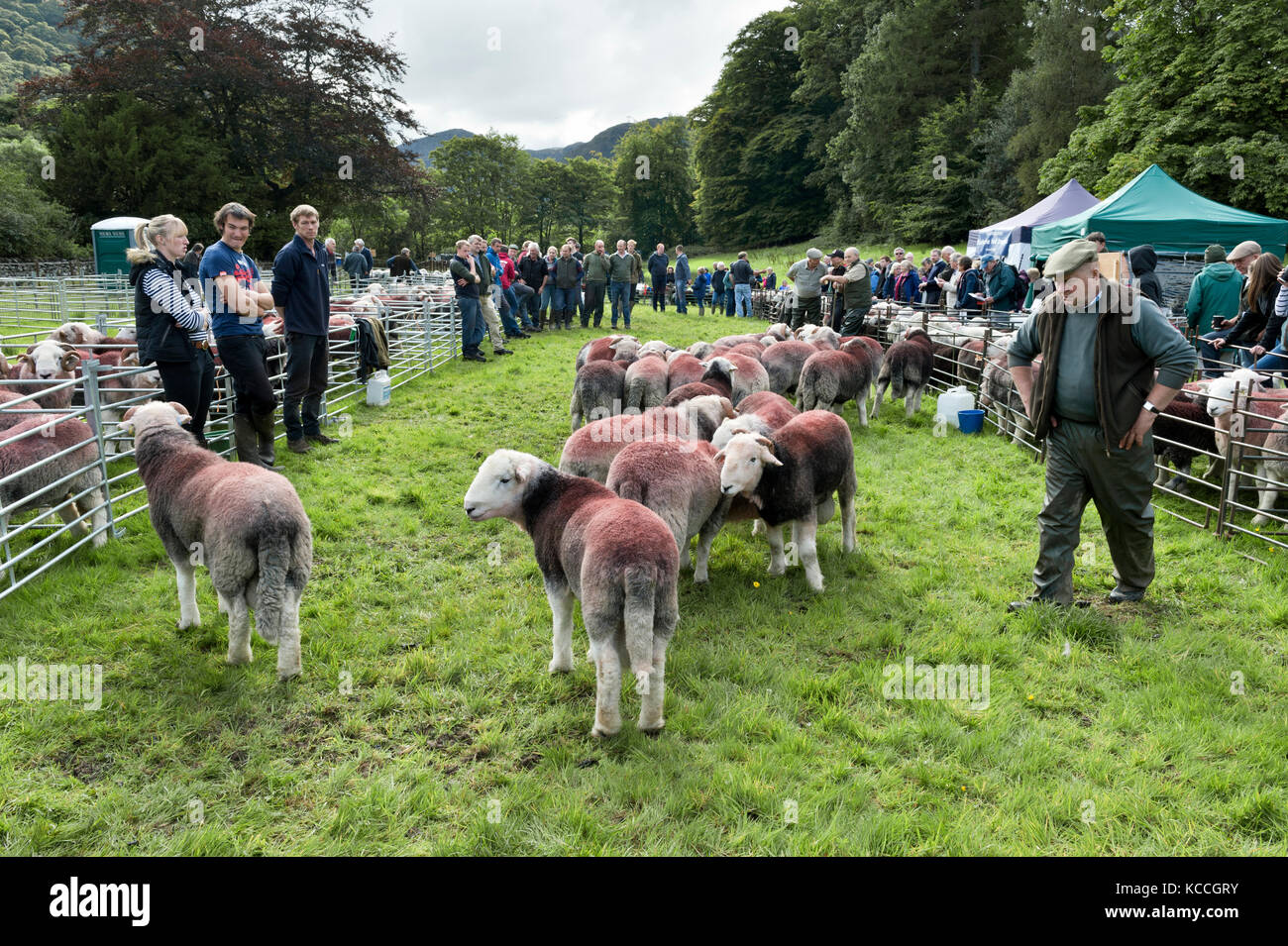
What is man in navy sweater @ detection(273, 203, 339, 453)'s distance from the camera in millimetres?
7621

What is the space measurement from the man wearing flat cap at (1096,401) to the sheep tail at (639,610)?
2.95 metres

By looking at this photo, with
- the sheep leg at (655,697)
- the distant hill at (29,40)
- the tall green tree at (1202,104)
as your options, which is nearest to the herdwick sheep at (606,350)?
the sheep leg at (655,697)

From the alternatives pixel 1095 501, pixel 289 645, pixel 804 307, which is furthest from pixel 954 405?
pixel 289 645

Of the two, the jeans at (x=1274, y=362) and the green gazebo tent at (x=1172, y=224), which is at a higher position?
the green gazebo tent at (x=1172, y=224)

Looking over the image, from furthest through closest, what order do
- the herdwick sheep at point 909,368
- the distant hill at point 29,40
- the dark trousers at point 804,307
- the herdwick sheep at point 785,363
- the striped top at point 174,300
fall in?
the distant hill at point 29,40 → the dark trousers at point 804,307 → the herdwick sheep at point 909,368 → the herdwick sheep at point 785,363 → the striped top at point 174,300

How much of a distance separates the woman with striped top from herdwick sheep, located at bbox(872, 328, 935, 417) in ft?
28.0

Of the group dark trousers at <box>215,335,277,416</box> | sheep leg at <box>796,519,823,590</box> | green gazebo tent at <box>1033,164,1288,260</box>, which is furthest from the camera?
green gazebo tent at <box>1033,164,1288,260</box>

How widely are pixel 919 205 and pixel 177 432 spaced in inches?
1802

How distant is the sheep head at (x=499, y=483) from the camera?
4.13 m

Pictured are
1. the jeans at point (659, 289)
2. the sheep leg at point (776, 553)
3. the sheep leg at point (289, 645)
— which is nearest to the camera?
the sheep leg at point (289, 645)

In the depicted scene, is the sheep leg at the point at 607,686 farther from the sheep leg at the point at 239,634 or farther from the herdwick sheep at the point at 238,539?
the sheep leg at the point at 239,634

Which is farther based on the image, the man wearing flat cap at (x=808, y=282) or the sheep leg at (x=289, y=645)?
the man wearing flat cap at (x=808, y=282)

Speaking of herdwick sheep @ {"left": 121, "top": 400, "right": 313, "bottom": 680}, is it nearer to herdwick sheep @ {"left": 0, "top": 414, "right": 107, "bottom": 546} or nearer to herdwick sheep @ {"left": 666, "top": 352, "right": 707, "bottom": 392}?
herdwick sheep @ {"left": 0, "top": 414, "right": 107, "bottom": 546}

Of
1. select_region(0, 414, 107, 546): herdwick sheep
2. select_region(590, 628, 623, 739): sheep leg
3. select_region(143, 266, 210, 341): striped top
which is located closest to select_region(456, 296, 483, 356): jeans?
select_region(143, 266, 210, 341): striped top
